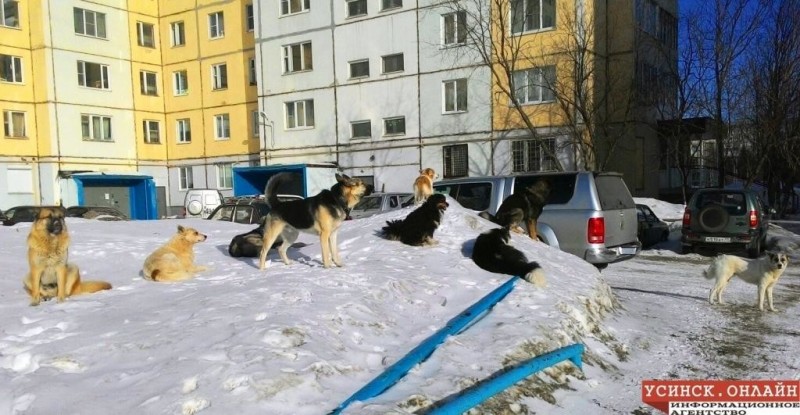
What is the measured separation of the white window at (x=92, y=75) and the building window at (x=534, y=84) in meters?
25.5

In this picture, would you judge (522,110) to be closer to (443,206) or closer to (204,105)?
(443,206)

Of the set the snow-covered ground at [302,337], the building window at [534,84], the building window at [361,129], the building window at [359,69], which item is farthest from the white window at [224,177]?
the snow-covered ground at [302,337]

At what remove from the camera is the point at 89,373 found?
366cm

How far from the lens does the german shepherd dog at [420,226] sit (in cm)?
817

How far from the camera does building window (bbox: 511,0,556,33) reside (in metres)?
24.8

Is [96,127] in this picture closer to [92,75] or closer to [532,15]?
[92,75]

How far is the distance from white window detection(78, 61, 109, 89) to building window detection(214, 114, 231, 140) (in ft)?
22.8

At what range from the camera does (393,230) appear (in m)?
8.41

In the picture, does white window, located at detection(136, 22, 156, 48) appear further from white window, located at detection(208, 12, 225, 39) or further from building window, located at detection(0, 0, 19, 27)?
building window, located at detection(0, 0, 19, 27)

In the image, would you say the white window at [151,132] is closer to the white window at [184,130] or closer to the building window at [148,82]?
the white window at [184,130]

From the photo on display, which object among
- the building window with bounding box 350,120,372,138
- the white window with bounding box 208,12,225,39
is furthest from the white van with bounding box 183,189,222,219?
the white window with bounding box 208,12,225,39

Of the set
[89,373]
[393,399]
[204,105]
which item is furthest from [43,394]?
[204,105]

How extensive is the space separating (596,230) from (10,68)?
114 ft

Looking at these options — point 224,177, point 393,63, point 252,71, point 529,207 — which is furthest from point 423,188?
point 224,177
